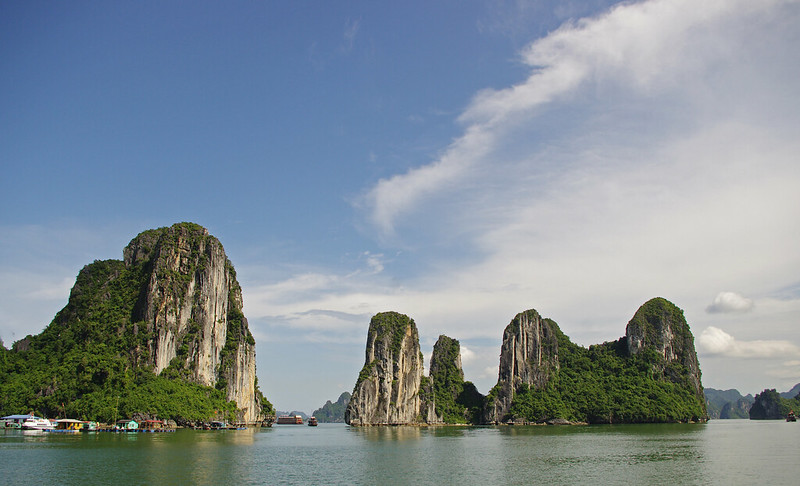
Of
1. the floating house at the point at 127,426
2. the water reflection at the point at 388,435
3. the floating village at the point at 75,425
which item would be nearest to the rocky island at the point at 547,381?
the water reflection at the point at 388,435

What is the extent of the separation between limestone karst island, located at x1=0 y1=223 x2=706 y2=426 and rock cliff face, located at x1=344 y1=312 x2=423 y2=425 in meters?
0.31

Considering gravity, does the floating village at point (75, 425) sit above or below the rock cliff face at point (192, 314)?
below

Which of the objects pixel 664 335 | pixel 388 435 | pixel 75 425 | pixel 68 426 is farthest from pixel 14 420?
pixel 664 335

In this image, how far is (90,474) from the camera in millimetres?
33781

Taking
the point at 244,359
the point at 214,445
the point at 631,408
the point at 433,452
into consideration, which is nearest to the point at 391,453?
the point at 433,452

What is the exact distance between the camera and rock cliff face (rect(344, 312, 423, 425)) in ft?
430

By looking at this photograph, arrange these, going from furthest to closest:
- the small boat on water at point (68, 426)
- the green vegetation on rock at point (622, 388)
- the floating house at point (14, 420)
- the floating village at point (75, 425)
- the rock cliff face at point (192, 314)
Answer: the green vegetation on rock at point (622, 388), the rock cliff face at point (192, 314), the floating house at point (14, 420), the small boat on water at point (68, 426), the floating village at point (75, 425)

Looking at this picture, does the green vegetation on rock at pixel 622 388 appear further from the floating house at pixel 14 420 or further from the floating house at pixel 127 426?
the floating house at pixel 14 420

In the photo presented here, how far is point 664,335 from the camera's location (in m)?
141

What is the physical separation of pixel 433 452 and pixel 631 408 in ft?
289

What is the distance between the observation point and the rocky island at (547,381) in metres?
131

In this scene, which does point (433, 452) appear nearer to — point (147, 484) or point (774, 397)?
point (147, 484)

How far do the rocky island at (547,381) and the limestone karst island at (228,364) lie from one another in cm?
31

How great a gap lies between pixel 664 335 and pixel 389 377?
66.2m
